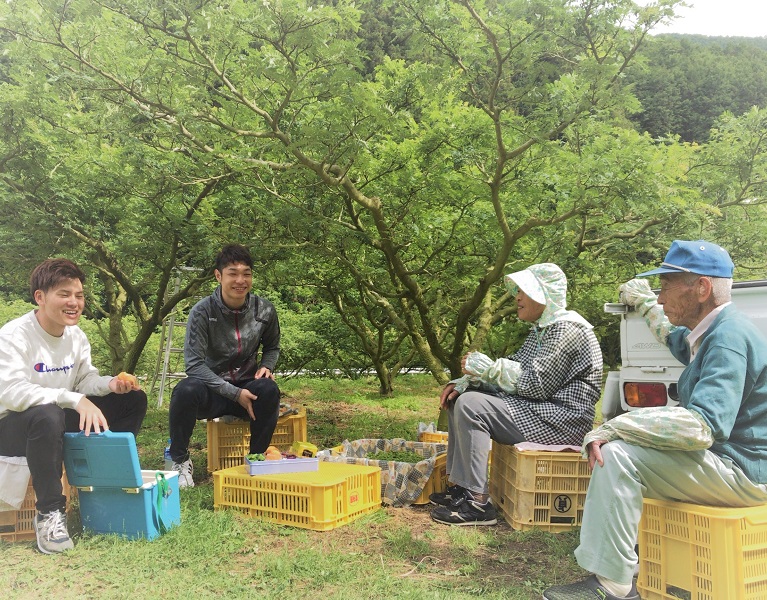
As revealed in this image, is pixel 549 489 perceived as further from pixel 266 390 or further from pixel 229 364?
pixel 229 364

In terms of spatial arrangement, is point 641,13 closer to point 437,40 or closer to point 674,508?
point 437,40

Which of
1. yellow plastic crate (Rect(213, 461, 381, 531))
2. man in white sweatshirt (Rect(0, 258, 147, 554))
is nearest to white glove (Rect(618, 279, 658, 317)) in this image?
yellow plastic crate (Rect(213, 461, 381, 531))

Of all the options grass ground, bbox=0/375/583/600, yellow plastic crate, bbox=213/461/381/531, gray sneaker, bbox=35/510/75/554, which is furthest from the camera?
yellow plastic crate, bbox=213/461/381/531

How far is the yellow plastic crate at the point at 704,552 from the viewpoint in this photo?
2062 mm

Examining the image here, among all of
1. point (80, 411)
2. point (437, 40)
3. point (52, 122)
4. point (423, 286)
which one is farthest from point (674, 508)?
point (52, 122)

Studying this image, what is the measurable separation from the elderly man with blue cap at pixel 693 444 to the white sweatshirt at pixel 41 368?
7.88 ft

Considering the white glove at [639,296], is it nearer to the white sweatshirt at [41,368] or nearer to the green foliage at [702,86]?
the white sweatshirt at [41,368]

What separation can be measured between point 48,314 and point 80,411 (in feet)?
1.80

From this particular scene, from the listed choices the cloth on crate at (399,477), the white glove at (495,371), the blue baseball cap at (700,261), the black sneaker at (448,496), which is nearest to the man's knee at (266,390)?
the cloth on crate at (399,477)

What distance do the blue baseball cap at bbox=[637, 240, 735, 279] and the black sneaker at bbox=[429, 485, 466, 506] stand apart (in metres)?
1.77

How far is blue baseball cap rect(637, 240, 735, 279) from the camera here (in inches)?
92.6

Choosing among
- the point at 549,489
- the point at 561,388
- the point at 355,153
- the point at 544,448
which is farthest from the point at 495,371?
the point at 355,153

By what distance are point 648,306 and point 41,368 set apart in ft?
9.93

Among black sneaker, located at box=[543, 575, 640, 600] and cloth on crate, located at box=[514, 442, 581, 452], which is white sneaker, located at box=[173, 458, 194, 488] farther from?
black sneaker, located at box=[543, 575, 640, 600]
